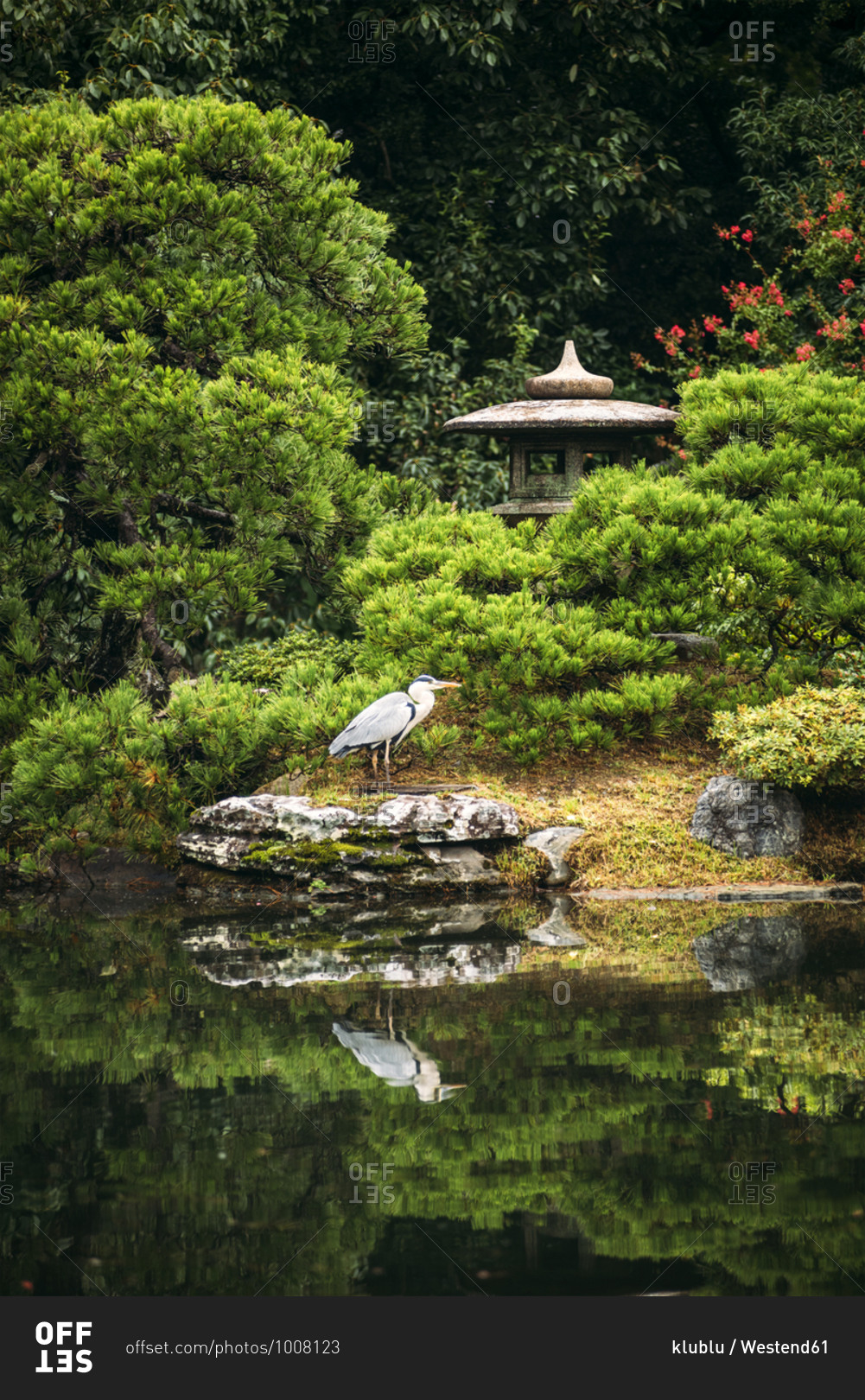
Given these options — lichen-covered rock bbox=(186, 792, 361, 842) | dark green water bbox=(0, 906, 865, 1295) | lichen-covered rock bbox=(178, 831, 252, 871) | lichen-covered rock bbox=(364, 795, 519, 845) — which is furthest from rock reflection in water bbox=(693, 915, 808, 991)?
lichen-covered rock bbox=(178, 831, 252, 871)

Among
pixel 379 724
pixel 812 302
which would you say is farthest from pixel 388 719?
pixel 812 302

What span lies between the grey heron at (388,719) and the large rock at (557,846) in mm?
1040

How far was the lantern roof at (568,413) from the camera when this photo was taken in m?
10.3

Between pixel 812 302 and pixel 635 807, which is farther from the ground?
pixel 812 302

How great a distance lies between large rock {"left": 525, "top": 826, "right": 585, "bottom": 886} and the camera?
827cm

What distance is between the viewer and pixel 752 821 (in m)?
8.28

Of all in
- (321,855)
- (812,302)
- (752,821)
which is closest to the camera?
(321,855)

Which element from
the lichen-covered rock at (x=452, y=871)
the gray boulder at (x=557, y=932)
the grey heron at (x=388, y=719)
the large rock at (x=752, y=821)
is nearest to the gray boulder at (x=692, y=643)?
the large rock at (x=752, y=821)

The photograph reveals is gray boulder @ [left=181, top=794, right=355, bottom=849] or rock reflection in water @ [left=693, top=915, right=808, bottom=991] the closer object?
rock reflection in water @ [left=693, top=915, right=808, bottom=991]

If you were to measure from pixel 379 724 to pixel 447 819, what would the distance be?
0.73 meters

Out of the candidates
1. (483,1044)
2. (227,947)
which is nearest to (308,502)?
(227,947)

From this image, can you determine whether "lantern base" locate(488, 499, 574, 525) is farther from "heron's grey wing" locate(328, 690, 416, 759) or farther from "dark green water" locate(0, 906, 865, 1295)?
"dark green water" locate(0, 906, 865, 1295)

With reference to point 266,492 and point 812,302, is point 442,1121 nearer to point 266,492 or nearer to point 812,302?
point 266,492

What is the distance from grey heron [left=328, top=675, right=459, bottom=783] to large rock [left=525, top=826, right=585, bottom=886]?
1040mm
